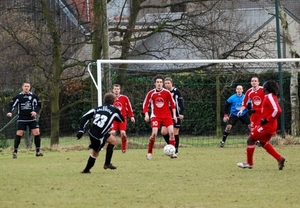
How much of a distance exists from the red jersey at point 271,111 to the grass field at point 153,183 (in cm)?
79

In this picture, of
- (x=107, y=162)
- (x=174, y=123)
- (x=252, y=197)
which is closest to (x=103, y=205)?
(x=252, y=197)

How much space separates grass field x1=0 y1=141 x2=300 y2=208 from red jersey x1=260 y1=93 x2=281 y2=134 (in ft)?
2.58

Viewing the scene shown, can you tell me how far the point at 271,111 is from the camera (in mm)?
12602

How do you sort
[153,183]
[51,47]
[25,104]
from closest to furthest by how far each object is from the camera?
[153,183] → [25,104] → [51,47]

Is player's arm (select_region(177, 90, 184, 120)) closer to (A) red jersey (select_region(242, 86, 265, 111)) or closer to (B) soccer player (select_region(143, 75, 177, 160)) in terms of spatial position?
(B) soccer player (select_region(143, 75, 177, 160))

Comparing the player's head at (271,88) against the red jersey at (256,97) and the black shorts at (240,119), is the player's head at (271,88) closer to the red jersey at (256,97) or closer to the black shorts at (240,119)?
the red jersey at (256,97)

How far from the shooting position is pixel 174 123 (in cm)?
1741

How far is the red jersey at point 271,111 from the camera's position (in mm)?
12516

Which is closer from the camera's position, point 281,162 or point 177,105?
point 281,162

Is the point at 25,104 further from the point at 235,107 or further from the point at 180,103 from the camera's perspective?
the point at 235,107

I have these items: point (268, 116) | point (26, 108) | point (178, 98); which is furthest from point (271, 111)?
point (26, 108)

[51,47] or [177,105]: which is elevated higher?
[51,47]

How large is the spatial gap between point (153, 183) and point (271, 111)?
281 cm

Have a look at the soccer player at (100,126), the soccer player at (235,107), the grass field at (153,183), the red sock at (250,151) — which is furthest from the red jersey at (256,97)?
the soccer player at (100,126)
